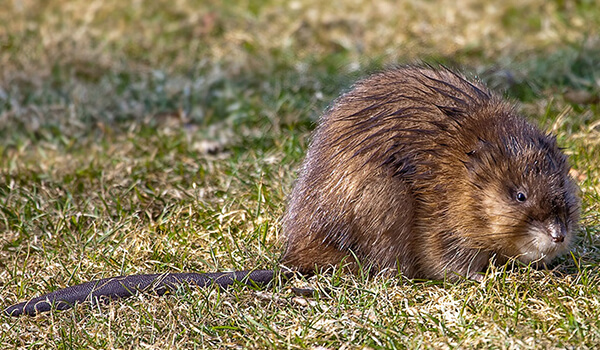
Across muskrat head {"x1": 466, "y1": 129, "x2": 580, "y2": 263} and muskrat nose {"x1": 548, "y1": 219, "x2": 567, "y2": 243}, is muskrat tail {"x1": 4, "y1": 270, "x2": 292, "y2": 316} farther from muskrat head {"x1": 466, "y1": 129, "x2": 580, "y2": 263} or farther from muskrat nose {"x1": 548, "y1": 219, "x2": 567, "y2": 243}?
muskrat nose {"x1": 548, "y1": 219, "x2": 567, "y2": 243}

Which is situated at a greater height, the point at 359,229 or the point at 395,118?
the point at 395,118

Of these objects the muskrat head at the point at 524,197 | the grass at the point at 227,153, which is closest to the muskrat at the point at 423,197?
the muskrat head at the point at 524,197

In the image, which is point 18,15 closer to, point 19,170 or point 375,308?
point 19,170

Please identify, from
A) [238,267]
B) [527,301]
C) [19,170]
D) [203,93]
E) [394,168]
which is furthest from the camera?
[203,93]

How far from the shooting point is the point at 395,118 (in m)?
3.72

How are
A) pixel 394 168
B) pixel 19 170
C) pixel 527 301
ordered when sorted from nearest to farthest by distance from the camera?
pixel 527 301, pixel 394 168, pixel 19 170

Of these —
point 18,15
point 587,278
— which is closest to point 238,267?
point 587,278

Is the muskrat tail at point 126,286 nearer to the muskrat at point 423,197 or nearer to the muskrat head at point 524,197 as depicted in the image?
the muskrat at point 423,197

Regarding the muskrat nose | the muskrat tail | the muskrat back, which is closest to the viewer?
the muskrat nose

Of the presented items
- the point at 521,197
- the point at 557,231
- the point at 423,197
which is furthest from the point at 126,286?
the point at 557,231

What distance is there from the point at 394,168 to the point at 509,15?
4.26 metres

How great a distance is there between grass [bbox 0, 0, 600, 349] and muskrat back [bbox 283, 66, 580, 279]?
145mm

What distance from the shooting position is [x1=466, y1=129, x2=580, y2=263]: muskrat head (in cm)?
342

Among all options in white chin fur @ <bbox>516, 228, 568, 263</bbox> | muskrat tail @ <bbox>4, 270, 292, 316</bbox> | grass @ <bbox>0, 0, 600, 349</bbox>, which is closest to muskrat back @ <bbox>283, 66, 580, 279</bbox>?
white chin fur @ <bbox>516, 228, 568, 263</bbox>
